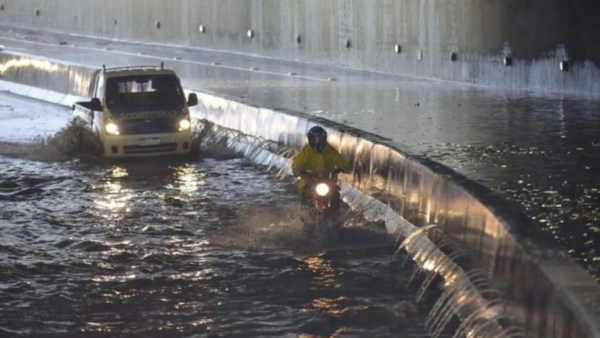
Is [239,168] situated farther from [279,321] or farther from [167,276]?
[279,321]

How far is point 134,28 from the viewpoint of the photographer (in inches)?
2317

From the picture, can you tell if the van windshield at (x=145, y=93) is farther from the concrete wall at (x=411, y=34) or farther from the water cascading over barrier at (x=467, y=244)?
the concrete wall at (x=411, y=34)

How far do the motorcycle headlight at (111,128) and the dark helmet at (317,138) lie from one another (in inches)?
333

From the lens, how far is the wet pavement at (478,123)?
14047 millimetres

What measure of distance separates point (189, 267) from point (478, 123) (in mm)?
10520

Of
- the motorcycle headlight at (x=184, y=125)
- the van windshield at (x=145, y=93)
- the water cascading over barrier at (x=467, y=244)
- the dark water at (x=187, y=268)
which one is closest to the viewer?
the water cascading over barrier at (x=467, y=244)

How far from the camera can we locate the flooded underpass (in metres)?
10.9

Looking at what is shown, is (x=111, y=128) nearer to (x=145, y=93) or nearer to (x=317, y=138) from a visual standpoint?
(x=145, y=93)

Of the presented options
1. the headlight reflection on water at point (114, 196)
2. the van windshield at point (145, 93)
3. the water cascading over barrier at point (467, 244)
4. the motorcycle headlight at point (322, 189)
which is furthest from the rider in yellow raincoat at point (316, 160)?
the van windshield at point (145, 93)

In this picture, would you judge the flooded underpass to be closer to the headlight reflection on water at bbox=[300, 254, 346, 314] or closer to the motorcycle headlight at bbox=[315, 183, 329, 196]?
the headlight reflection on water at bbox=[300, 254, 346, 314]

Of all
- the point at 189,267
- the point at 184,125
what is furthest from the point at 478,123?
the point at 189,267

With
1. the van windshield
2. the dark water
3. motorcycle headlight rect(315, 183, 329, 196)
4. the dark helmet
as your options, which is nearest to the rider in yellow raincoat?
the dark helmet

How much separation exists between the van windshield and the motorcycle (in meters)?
8.47

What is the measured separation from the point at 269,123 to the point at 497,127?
13.5 ft
